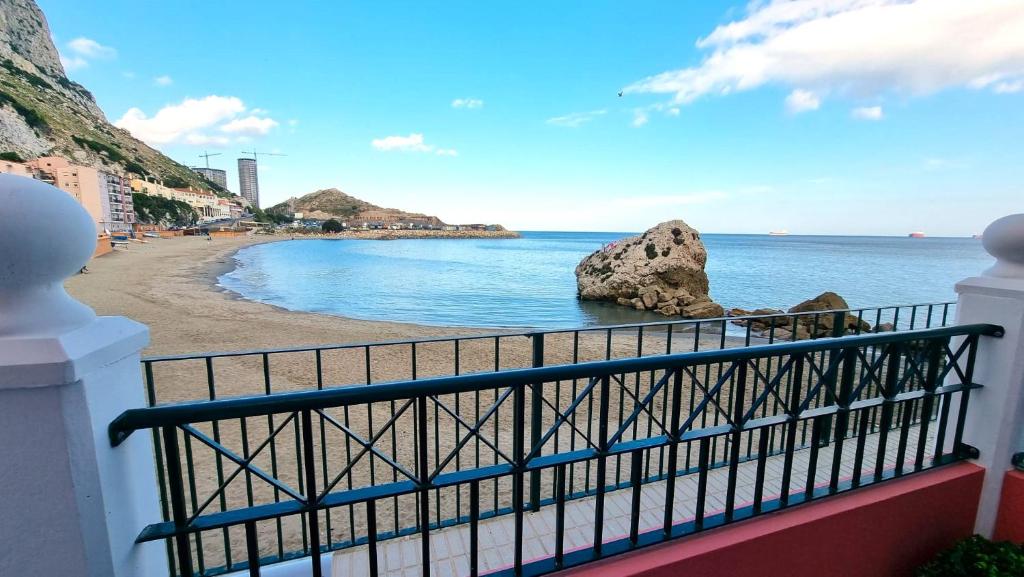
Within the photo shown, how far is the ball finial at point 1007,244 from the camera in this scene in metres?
2.57

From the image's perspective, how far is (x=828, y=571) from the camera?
2.56 metres

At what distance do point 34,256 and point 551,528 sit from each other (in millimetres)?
3150

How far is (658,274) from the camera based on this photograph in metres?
26.3

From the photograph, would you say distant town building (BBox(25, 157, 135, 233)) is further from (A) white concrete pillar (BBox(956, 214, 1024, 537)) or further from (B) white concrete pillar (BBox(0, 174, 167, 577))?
(A) white concrete pillar (BBox(956, 214, 1024, 537))

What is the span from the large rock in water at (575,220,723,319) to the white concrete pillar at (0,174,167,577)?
24.8 meters

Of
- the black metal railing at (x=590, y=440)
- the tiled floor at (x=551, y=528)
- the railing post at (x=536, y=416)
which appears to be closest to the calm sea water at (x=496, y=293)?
the tiled floor at (x=551, y=528)

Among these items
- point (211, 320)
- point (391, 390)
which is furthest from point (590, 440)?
point (211, 320)

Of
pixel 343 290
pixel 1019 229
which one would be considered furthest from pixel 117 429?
pixel 343 290

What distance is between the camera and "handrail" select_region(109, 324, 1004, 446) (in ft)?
4.60

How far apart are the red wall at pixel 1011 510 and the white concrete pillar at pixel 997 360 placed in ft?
0.11

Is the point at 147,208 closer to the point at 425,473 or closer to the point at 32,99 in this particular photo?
the point at 32,99

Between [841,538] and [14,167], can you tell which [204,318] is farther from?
[14,167]

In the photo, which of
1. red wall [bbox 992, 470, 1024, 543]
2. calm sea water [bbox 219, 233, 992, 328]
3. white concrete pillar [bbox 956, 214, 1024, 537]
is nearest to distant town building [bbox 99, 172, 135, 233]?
calm sea water [bbox 219, 233, 992, 328]

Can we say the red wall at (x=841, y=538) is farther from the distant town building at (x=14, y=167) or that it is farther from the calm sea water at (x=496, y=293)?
the distant town building at (x=14, y=167)
